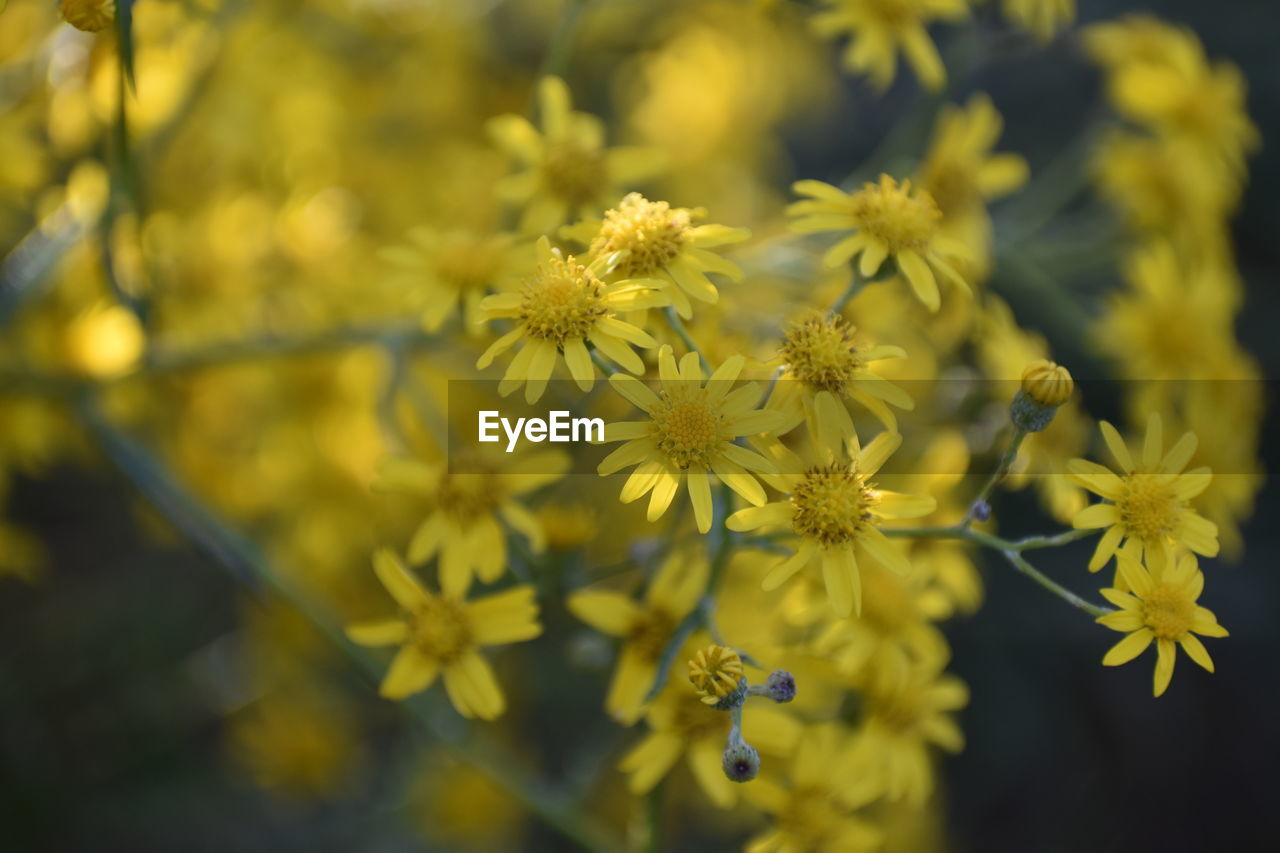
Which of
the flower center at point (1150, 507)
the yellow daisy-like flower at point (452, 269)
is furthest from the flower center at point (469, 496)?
the flower center at point (1150, 507)

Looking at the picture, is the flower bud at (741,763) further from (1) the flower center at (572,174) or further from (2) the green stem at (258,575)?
(1) the flower center at (572,174)

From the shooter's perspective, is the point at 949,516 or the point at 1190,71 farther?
the point at 1190,71

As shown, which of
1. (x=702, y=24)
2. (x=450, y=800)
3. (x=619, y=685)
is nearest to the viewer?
(x=619, y=685)

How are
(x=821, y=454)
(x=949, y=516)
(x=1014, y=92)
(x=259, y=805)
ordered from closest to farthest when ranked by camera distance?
(x=821, y=454) < (x=949, y=516) < (x=259, y=805) < (x=1014, y=92)

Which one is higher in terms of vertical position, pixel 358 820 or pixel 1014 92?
pixel 1014 92

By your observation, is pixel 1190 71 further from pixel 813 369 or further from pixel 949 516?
pixel 813 369

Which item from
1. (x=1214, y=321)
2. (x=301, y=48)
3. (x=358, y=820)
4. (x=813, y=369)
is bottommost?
(x=358, y=820)

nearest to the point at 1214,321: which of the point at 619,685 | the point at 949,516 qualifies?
the point at 949,516

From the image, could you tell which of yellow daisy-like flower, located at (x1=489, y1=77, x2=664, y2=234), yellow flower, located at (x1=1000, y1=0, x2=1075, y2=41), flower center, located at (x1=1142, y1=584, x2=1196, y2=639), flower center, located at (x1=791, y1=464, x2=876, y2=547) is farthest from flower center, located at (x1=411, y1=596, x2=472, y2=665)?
yellow flower, located at (x1=1000, y1=0, x2=1075, y2=41)
